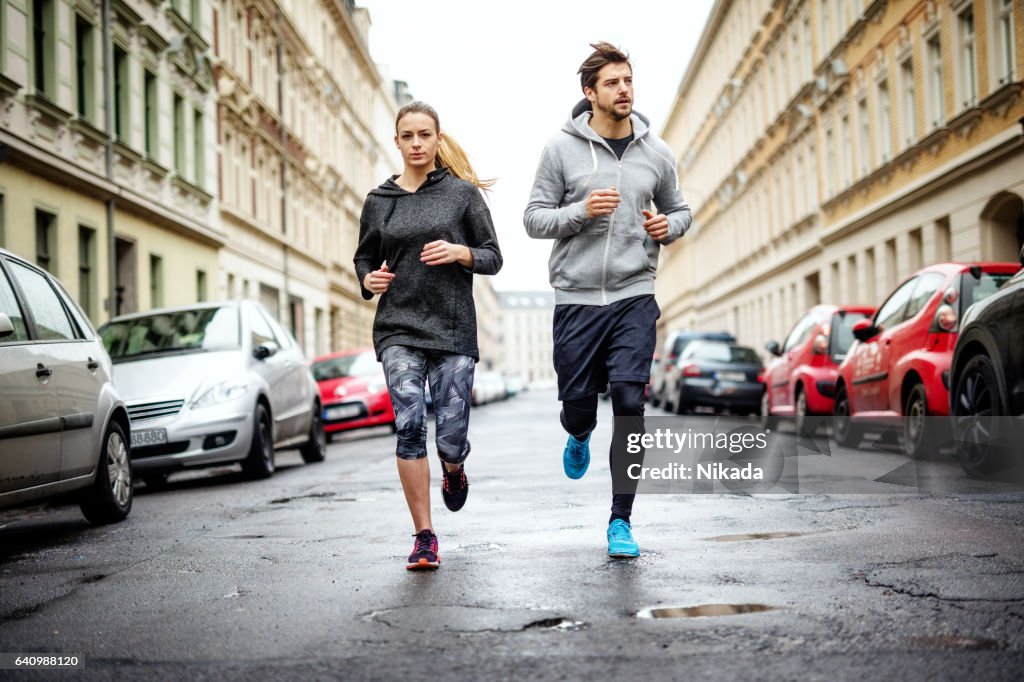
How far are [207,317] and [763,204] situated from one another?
34.3m

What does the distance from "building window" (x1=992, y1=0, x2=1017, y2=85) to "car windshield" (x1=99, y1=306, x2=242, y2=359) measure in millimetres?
13260

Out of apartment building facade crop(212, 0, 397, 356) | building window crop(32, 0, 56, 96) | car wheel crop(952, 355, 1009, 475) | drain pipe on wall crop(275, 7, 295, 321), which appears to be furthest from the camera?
drain pipe on wall crop(275, 7, 295, 321)

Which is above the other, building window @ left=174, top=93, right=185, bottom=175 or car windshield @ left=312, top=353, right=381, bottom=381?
building window @ left=174, top=93, right=185, bottom=175

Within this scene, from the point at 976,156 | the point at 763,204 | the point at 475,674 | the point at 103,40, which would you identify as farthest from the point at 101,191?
the point at 763,204

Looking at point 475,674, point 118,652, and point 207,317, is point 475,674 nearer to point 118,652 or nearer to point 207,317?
point 118,652

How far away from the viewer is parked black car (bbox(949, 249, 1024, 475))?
26.4 ft

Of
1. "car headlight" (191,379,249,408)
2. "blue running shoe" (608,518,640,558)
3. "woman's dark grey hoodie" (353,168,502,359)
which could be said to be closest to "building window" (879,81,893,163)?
"car headlight" (191,379,249,408)

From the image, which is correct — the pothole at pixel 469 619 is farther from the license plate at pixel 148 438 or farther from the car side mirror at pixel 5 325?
the license plate at pixel 148 438

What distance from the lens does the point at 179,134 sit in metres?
27.4

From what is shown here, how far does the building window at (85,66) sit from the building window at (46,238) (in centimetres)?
223

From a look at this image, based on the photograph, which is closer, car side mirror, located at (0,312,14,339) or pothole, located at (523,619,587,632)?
pothole, located at (523,619,587,632)

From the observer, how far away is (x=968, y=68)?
22.3 metres
